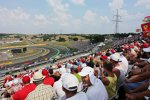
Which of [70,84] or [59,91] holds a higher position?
[70,84]

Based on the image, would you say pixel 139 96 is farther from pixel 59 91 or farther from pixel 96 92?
pixel 59 91

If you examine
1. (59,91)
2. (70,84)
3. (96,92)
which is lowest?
(59,91)

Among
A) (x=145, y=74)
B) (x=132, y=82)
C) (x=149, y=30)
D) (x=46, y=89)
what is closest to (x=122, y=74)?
(x=132, y=82)

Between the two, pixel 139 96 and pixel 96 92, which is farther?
pixel 96 92

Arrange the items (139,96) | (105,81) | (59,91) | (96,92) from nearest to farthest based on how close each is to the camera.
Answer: (139,96)
(96,92)
(105,81)
(59,91)

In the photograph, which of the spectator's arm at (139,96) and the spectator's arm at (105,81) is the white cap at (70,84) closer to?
the spectator's arm at (139,96)

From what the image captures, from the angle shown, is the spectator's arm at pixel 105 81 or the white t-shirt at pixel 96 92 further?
the spectator's arm at pixel 105 81

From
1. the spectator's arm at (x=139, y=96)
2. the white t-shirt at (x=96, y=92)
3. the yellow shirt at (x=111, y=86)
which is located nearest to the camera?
the spectator's arm at (x=139, y=96)

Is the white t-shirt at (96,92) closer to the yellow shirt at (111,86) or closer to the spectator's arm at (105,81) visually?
the spectator's arm at (105,81)

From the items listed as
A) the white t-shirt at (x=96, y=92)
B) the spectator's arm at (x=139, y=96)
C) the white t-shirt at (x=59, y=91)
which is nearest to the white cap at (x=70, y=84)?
the white t-shirt at (x=96, y=92)

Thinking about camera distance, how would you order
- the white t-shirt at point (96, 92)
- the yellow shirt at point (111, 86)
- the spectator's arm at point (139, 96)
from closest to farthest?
the spectator's arm at point (139, 96)
the white t-shirt at point (96, 92)
the yellow shirt at point (111, 86)

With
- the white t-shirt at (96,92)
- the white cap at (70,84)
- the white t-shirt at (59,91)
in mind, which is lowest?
the white t-shirt at (59,91)

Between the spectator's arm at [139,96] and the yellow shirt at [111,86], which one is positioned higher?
the spectator's arm at [139,96]

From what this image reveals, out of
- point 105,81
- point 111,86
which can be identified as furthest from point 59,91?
point 111,86
